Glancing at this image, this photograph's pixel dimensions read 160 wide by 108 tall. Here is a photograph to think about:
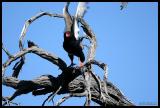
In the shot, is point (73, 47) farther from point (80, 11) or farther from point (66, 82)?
point (80, 11)

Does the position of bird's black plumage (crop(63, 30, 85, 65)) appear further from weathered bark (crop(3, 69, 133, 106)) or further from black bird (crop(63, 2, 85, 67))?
weathered bark (crop(3, 69, 133, 106))

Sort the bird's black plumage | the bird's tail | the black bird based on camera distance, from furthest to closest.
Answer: the bird's black plumage < the black bird < the bird's tail

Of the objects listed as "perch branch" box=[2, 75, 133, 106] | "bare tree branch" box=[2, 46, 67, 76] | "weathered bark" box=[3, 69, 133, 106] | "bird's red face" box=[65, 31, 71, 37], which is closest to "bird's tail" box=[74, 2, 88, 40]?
"bird's red face" box=[65, 31, 71, 37]

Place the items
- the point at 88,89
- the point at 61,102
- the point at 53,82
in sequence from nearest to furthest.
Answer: the point at 61,102 → the point at 88,89 → the point at 53,82

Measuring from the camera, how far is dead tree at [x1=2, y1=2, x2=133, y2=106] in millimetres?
8055

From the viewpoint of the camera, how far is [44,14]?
8.44 metres

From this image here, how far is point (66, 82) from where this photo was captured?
838cm

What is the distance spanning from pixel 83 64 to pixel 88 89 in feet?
2.28

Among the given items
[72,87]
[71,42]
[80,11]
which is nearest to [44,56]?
[71,42]

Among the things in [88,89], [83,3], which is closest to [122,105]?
[88,89]

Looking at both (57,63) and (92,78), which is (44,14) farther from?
(92,78)

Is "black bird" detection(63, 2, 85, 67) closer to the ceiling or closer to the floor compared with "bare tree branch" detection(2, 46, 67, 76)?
closer to the ceiling

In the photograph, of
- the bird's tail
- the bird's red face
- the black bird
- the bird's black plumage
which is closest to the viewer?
the bird's tail

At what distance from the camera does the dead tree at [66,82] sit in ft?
26.4
